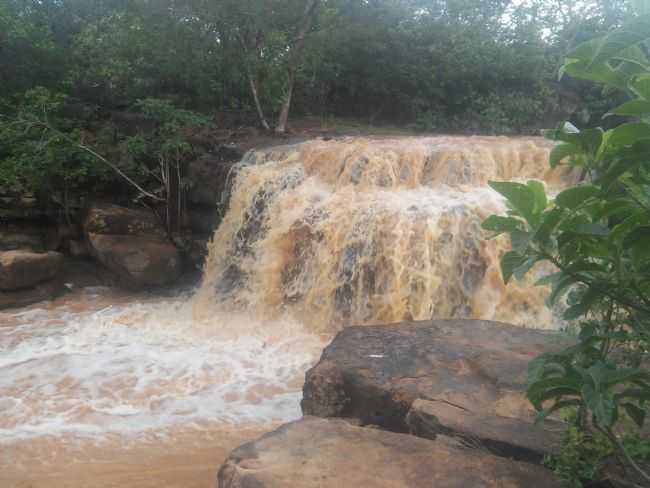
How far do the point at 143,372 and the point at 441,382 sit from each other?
10.8 feet

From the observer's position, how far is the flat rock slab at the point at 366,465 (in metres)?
1.84

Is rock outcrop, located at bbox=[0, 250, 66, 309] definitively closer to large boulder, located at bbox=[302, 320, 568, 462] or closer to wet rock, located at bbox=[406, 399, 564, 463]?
large boulder, located at bbox=[302, 320, 568, 462]

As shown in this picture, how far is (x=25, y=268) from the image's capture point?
801 centimetres

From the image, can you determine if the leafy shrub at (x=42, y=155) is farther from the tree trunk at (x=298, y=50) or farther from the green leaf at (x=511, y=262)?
the green leaf at (x=511, y=262)

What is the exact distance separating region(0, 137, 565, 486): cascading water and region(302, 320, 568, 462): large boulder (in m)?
1.00

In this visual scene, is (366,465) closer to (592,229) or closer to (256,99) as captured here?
(592,229)

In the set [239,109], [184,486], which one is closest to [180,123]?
[239,109]

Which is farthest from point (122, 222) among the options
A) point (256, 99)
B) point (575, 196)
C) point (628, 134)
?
point (628, 134)

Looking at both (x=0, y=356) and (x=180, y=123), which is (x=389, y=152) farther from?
(x=0, y=356)

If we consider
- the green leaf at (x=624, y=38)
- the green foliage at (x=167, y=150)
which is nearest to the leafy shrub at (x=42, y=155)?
the green foliage at (x=167, y=150)

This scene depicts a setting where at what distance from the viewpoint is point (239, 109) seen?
12133 millimetres

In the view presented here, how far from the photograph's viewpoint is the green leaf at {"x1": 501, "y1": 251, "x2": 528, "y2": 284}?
1.53 m

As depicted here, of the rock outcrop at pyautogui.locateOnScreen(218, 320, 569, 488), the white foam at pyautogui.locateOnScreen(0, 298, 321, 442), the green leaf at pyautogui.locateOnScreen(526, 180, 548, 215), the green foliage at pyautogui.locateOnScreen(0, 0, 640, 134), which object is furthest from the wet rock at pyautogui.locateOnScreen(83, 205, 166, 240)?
the green leaf at pyautogui.locateOnScreen(526, 180, 548, 215)

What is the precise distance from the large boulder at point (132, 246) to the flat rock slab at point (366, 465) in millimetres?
6765
